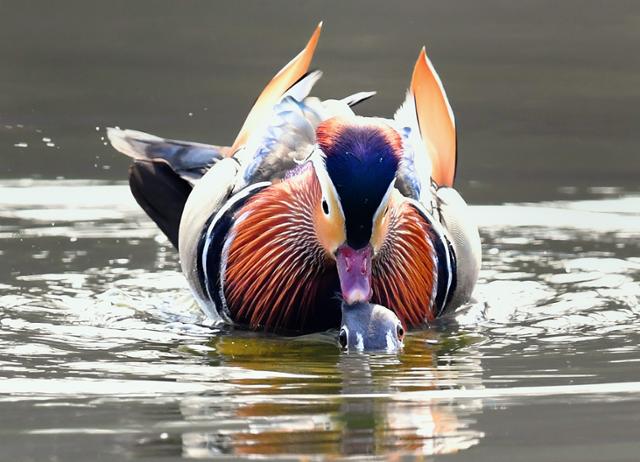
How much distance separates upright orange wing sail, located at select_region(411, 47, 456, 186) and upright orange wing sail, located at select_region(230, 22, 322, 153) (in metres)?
0.45

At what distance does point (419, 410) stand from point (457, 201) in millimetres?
2238

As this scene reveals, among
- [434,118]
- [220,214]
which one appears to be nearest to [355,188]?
[220,214]

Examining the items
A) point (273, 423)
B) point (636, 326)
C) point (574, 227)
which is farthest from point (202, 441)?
point (574, 227)

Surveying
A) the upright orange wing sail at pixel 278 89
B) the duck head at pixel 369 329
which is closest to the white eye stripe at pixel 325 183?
the duck head at pixel 369 329

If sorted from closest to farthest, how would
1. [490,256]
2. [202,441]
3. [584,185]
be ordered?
[202,441] → [490,256] → [584,185]

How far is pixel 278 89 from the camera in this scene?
693cm

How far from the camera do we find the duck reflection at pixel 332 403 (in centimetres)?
399

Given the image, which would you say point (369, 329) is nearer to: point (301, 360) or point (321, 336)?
point (301, 360)

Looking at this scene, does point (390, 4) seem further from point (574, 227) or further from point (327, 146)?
point (327, 146)

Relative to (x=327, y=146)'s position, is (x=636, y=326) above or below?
below

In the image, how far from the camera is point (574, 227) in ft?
25.4

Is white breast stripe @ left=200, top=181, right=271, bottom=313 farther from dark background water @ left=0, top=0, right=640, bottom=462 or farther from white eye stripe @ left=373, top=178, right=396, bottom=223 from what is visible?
white eye stripe @ left=373, top=178, right=396, bottom=223

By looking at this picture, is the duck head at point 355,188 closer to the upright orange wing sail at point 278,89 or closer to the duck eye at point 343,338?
the duck eye at point 343,338

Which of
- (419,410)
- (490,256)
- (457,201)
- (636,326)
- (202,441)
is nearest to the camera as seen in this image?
(202,441)
